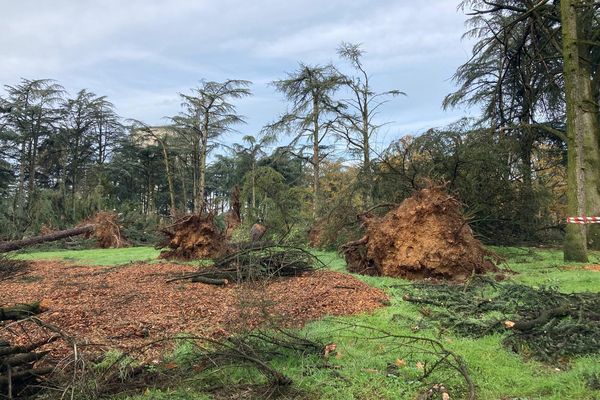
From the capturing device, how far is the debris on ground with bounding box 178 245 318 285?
739cm

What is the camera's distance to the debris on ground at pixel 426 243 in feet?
28.0

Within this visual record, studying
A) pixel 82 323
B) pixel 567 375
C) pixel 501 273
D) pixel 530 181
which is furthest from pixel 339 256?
pixel 567 375

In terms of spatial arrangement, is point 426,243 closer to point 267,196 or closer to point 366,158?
point 366,158

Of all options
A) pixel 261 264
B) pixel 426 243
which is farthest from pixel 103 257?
pixel 426 243

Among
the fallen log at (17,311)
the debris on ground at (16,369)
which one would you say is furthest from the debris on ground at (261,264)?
the debris on ground at (16,369)

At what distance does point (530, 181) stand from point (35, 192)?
2477 centimetres

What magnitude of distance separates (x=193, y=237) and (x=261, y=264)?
14.3ft

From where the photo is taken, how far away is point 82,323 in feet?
16.3

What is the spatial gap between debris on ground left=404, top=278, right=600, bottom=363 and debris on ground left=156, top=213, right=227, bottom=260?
6.50 m

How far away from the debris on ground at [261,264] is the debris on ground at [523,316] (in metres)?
2.33

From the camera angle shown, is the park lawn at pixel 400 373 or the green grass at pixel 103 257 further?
the green grass at pixel 103 257

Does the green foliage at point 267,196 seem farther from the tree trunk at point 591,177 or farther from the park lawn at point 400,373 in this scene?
the park lawn at point 400,373

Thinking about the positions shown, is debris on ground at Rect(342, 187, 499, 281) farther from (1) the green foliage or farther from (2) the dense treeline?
(1) the green foliage

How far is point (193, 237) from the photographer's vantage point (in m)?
11.8
